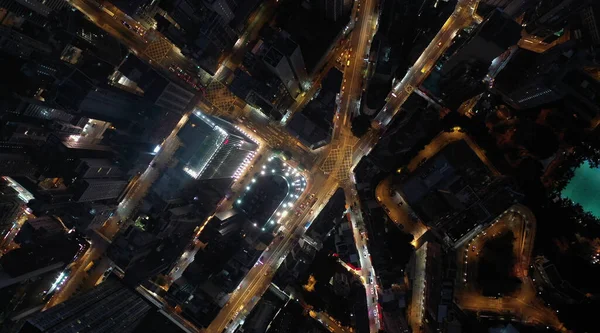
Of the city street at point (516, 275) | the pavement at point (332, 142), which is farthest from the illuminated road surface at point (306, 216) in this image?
the city street at point (516, 275)

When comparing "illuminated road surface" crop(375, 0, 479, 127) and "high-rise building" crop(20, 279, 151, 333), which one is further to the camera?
"illuminated road surface" crop(375, 0, 479, 127)

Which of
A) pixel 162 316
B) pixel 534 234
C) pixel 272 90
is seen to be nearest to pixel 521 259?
pixel 534 234

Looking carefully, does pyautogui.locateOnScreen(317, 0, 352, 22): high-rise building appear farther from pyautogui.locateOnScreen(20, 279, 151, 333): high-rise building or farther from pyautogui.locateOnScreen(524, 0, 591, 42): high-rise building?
pyautogui.locateOnScreen(20, 279, 151, 333): high-rise building

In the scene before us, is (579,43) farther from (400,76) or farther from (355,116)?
(355,116)

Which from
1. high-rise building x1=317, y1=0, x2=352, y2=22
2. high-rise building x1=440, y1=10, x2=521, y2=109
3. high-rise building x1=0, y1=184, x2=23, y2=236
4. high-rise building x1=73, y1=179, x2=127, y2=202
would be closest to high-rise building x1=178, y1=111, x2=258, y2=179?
high-rise building x1=73, y1=179, x2=127, y2=202

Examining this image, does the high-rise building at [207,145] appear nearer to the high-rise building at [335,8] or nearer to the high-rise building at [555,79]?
the high-rise building at [335,8]

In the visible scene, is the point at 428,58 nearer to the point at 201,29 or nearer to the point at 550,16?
the point at 550,16

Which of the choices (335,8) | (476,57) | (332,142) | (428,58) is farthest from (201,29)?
(476,57)
